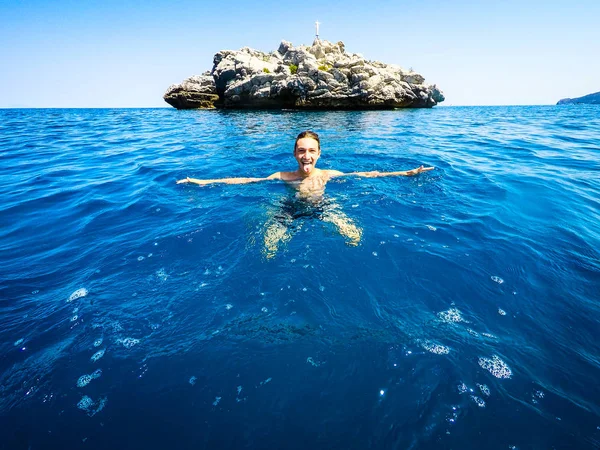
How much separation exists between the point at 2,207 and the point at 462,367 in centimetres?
843

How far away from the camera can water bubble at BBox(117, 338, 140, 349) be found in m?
2.45

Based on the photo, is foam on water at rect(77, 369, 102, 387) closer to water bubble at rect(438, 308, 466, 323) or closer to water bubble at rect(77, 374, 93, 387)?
water bubble at rect(77, 374, 93, 387)

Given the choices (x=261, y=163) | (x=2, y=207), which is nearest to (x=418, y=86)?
(x=261, y=163)

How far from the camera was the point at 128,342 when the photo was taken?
247 centimetres

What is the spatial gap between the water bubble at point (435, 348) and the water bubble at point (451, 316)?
0.36 meters

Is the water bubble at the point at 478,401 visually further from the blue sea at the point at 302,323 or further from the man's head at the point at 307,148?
the man's head at the point at 307,148

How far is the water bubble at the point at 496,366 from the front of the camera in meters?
2.15

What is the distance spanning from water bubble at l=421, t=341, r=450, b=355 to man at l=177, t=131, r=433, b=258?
1723 mm

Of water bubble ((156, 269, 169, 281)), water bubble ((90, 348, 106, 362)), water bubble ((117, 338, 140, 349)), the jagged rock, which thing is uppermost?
the jagged rock

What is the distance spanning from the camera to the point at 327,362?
7.36ft

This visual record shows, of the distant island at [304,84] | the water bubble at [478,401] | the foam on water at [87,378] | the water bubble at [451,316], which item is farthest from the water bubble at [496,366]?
the distant island at [304,84]

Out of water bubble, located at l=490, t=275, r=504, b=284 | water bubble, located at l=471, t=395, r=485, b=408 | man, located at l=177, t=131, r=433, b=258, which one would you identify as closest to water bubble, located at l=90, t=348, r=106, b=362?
man, located at l=177, t=131, r=433, b=258

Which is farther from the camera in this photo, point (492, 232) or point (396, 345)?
point (492, 232)

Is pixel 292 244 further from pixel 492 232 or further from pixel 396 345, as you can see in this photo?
pixel 492 232
